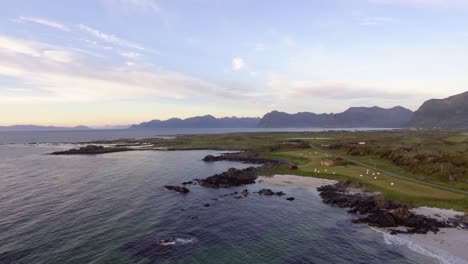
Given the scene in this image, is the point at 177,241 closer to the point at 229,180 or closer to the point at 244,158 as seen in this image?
the point at 229,180

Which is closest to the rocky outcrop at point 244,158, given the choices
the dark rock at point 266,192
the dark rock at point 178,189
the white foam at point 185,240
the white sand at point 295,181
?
the white sand at point 295,181

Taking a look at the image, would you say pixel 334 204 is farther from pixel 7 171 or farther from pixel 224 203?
pixel 7 171

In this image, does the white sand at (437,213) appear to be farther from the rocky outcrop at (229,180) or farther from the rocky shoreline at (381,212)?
the rocky outcrop at (229,180)

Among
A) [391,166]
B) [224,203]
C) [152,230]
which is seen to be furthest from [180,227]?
[391,166]

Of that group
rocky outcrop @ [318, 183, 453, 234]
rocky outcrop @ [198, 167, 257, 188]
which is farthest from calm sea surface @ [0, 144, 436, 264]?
rocky outcrop @ [198, 167, 257, 188]

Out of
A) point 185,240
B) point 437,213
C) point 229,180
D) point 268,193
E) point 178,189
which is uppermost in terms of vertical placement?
point 178,189

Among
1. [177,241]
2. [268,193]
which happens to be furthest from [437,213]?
[177,241]
